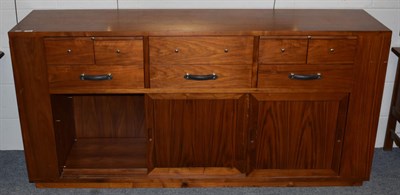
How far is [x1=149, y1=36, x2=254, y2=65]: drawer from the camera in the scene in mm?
2133

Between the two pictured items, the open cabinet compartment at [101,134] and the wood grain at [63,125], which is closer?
the wood grain at [63,125]

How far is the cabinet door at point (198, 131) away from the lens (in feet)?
7.51

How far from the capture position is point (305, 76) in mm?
2201

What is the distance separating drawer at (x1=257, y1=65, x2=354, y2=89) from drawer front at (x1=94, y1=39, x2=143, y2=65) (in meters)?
0.53

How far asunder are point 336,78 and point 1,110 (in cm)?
177

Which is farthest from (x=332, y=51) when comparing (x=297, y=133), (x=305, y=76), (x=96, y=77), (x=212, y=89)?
(x=96, y=77)

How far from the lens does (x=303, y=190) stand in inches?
98.5

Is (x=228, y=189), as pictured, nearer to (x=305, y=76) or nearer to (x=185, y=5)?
(x=305, y=76)

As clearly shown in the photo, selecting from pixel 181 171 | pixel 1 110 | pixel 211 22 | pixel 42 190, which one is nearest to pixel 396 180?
pixel 181 171

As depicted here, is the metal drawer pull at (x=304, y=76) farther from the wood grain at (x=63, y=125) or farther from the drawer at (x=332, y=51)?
the wood grain at (x=63, y=125)

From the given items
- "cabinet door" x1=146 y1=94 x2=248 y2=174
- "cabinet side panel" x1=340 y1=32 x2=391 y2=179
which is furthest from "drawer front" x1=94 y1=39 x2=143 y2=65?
"cabinet side panel" x1=340 y1=32 x2=391 y2=179

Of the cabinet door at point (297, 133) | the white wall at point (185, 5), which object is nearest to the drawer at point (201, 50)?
the cabinet door at point (297, 133)

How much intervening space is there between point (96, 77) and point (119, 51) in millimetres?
156

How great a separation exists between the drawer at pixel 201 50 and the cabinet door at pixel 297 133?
0.71 feet
